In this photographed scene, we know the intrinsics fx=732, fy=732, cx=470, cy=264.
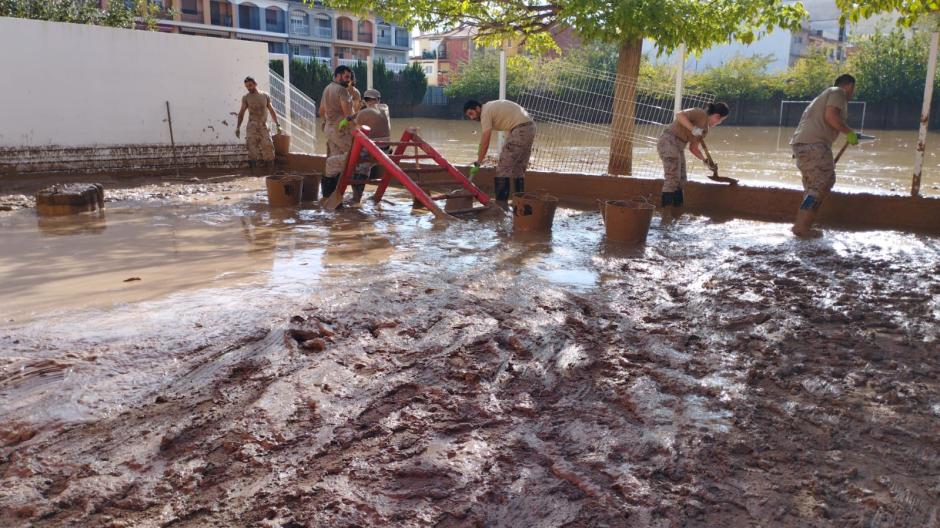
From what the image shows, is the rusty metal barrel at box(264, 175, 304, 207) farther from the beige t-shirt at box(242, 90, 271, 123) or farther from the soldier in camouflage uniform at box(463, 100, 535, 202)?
the beige t-shirt at box(242, 90, 271, 123)

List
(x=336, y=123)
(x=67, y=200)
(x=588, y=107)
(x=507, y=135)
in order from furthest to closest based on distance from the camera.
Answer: (x=588, y=107) → (x=336, y=123) → (x=507, y=135) → (x=67, y=200)

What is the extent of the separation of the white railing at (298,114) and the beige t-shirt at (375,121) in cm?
532

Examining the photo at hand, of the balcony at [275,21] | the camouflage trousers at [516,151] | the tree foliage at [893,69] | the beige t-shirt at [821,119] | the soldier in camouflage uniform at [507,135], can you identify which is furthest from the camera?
the balcony at [275,21]

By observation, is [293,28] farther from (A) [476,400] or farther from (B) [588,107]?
(A) [476,400]

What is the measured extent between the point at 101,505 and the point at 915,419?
10.6 feet

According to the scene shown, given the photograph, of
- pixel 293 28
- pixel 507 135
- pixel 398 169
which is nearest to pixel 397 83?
pixel 293 28

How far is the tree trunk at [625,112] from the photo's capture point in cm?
965

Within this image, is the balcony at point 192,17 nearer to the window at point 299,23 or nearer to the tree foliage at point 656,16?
the window at point 299,23

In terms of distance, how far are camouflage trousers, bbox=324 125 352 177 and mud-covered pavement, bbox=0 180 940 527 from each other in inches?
135

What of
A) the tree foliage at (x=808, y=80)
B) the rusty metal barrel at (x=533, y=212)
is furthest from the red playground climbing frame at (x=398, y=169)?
the tree foliage at (x=808, y=80)

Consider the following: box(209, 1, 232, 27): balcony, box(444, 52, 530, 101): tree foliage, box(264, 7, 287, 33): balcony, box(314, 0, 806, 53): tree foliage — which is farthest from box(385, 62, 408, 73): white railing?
box(314, 0, 806, 53): tree foliage

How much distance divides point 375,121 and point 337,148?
3.33 feet

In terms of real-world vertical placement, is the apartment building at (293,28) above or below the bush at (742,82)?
above

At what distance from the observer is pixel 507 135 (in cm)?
852
